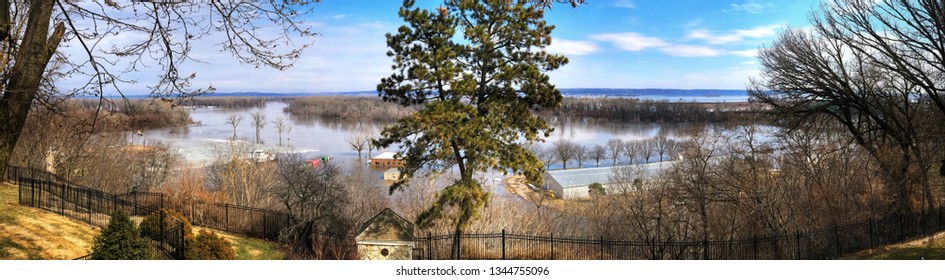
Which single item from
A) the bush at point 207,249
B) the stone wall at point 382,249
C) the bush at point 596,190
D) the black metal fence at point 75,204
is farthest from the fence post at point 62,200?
the bush at point 596,190

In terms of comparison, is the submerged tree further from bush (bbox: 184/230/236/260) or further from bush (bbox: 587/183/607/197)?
bush (bbox: 587/183/607/197)

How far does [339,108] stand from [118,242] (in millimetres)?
11682

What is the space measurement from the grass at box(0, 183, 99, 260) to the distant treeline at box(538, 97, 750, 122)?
12.1 metres

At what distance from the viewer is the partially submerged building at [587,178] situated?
21.0m

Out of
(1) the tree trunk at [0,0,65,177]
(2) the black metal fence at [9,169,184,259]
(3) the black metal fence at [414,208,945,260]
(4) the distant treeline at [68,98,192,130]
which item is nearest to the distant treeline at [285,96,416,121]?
(4) the distant treeline at [68,98,192,130]

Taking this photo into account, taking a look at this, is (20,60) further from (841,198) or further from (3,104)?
(841,198)

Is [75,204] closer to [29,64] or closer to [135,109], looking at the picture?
[135,109]

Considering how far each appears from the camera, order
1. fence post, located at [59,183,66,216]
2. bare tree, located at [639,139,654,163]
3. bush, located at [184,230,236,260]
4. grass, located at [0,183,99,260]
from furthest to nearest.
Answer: bare tree, located at [639,139,654,163] < fence post, located at [59,183,66,216] < bush, located at [184,230,236,260] < grass, located at [0,183,99,260]

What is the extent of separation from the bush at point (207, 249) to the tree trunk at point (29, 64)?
2.30 m

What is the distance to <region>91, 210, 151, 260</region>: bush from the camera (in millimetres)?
4574

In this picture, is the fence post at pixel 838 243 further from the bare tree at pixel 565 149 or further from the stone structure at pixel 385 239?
the bare tree at pixel 565 149

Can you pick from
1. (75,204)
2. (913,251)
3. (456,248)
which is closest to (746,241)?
(913,251)

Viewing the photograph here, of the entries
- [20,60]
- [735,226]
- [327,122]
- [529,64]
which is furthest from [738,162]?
[20,60]

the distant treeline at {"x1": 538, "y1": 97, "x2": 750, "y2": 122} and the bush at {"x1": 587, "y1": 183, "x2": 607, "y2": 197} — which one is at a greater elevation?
the distant treeline at {"x1": 538, "y1": 97, "x2": 750, "y2": 122}
